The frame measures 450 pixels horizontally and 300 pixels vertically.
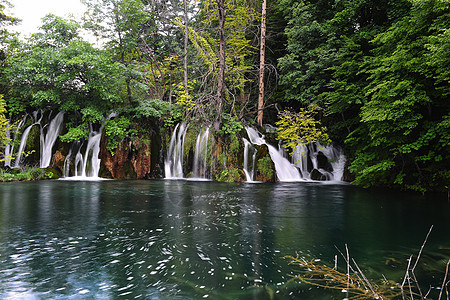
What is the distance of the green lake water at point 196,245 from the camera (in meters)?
2.87

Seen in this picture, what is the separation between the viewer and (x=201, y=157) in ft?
50.9

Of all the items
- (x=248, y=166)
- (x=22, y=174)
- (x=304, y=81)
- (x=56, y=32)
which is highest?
(x=56, y=32)

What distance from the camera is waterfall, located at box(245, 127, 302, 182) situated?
607 inches

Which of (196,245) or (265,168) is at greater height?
(265,168)

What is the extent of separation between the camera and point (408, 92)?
8195 millimetres

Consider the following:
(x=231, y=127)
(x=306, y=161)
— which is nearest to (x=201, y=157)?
(x=231, y=127)

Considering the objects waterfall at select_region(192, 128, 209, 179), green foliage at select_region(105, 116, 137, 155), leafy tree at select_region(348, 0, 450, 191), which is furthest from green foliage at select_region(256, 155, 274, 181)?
green foliage at select_region(105, 116, 137, 155)

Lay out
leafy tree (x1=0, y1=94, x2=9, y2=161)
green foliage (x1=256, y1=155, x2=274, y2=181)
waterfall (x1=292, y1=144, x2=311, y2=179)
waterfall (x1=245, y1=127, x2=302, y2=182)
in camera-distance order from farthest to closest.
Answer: waterfall (x1=292, y1=144, x2=311, y2=179), waterfall (x1=245, y1=127, x2=302, y2=182), green foliage (x1=256, y1=155, x2=274, y2=181), leafy tree (x1=0, y1=94, x2=9, y2=161)

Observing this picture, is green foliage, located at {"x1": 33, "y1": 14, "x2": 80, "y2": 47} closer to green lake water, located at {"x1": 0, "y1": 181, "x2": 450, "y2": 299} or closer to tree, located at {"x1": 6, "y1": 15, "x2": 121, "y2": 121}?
tree, located at {"x1": 6, "y1": 15, "x2": 121, "y2": 121}

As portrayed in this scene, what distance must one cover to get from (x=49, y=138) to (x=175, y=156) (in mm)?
7572

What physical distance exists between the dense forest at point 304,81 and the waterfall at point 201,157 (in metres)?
0.96

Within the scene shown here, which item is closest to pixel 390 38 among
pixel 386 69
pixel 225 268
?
pixel 386 69

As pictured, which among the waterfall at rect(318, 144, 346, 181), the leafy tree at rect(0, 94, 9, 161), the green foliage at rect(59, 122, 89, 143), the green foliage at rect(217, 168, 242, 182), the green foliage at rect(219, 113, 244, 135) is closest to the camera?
the leafy tree at rect(0, 94, 9, 161)

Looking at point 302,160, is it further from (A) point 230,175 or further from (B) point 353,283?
(B) point 353,283
